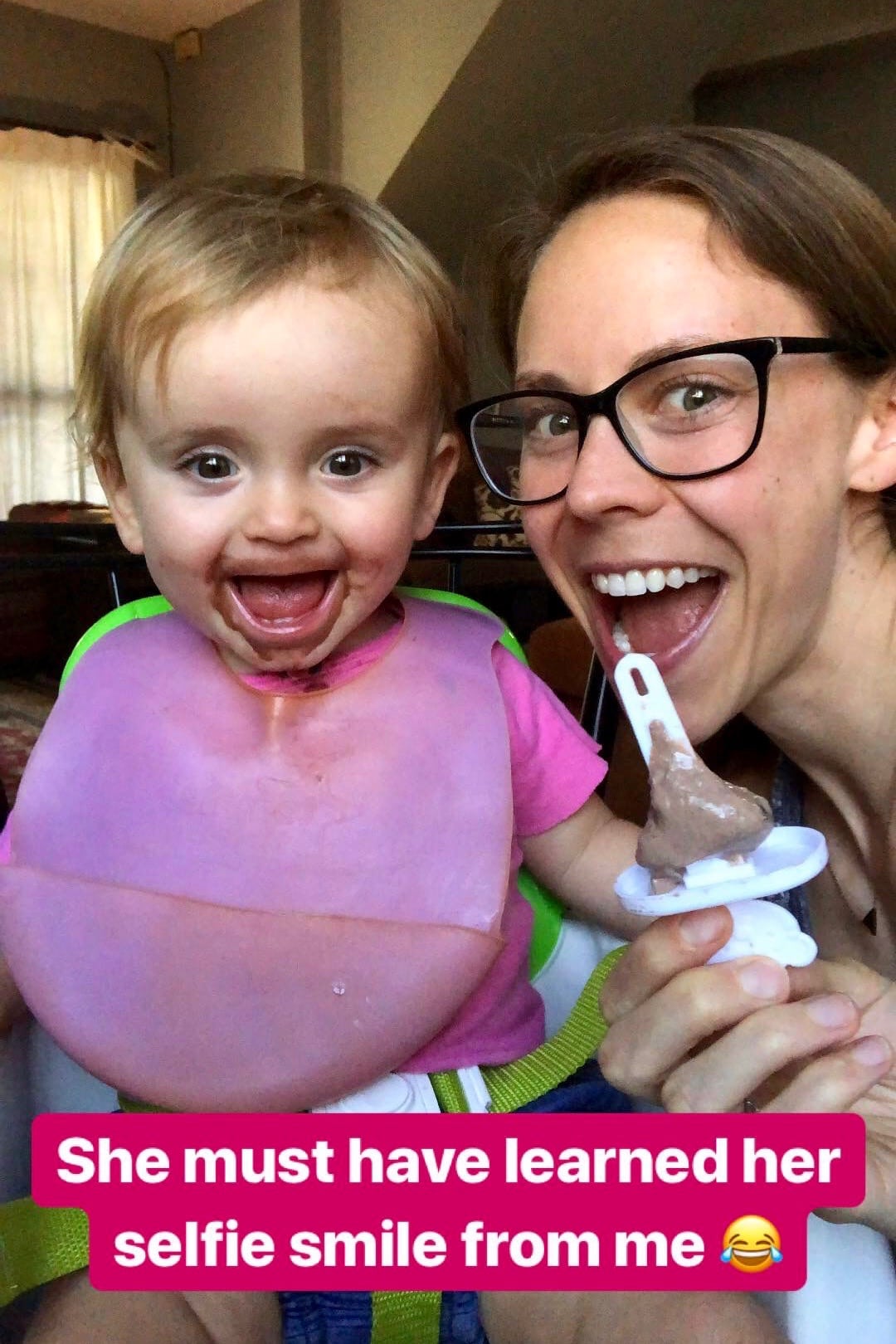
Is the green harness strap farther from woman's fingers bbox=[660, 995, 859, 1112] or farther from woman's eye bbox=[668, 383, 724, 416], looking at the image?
woman's eye bbox=[668, 383, 724, 416]

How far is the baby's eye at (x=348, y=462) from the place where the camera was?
80 centimetres

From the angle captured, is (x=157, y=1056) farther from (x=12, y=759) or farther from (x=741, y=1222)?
(x=12, y=759)

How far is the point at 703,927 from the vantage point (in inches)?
25.0

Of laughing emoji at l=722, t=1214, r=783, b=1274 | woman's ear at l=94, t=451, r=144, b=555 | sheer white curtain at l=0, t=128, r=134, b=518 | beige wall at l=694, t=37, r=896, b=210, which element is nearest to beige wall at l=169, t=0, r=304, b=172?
sheer white curtain at l=0, t=128, r=134, b=518

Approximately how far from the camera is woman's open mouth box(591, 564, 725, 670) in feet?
2.71

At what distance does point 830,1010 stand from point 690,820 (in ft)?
0.59

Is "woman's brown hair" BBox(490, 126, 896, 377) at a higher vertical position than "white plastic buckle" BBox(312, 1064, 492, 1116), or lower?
higher

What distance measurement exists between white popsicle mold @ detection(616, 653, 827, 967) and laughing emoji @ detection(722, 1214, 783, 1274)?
0.18m

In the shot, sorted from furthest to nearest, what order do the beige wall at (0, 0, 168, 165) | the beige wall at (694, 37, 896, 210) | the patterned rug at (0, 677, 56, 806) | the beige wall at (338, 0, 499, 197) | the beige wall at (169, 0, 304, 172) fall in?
the beige wall at (694, 37, 896, 210)
the beige wall at (0, 0, 168, 165)
the beige wall at (169, 0, 304, 172)
the beige wall at (338, 0, 499, 197)
the patterned rug at (0, 677, 56, 806)

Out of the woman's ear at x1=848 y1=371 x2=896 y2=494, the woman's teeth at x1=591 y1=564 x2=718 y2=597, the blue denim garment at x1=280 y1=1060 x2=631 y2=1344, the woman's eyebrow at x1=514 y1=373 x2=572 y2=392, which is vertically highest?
the woman's eyebrow at x1=514 y1=373 x2=572 y2=392

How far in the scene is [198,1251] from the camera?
689mm

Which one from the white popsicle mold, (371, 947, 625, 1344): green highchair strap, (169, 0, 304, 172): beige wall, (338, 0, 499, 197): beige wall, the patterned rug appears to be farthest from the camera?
(169, 0, 304, 172): beige wall

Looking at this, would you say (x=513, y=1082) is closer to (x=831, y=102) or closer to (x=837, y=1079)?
(x=837, y=1079)

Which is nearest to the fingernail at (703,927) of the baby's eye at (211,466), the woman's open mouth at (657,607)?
the woman's open mouth at (657,607)
